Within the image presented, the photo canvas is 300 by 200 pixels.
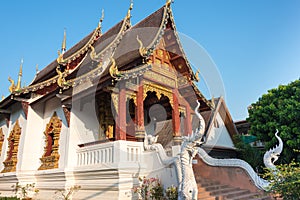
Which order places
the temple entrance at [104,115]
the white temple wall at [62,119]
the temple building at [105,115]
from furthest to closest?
the temple entrance at [104,115] → the white temple wall at [62,119] → the temple building at [105,115]

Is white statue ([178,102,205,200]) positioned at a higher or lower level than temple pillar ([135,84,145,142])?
lower

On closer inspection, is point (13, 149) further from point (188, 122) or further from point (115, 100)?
point (188, 122)

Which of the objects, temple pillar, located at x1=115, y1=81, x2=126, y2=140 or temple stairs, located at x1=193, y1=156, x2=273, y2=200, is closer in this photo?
temple stairs, located at x1=193, y1=156, x2=273, y2=200

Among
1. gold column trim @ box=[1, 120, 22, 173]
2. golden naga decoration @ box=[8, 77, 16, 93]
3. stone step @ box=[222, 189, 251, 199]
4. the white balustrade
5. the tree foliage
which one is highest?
golden naga decoration @ box=[8, 77, 16, 93]

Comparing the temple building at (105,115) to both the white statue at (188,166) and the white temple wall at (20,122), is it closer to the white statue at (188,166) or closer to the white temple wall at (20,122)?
the white temple wall at (20,122)

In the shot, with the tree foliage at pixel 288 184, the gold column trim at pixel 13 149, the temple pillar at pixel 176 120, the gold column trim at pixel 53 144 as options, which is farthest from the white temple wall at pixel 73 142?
the tree foliage at pixel 288 184

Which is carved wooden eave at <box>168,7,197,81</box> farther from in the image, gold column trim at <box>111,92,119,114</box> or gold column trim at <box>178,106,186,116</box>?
gold column trim at <box>111,92,119,114</box>

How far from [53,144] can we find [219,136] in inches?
371

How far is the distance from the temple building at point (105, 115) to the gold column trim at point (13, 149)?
0.04 m

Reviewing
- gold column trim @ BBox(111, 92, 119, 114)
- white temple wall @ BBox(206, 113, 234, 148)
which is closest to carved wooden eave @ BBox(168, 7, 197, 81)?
gold column trim @ BBox(111, 92, 119, 114)

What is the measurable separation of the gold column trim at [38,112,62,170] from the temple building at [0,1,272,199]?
3 centimetres

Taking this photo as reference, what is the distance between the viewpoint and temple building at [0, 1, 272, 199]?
21.0 feet

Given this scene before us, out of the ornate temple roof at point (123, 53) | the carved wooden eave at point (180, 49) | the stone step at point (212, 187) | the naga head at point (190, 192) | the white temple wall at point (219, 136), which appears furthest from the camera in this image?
the white temple wall at point (219, 136)

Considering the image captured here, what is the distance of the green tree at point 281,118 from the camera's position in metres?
9.28
